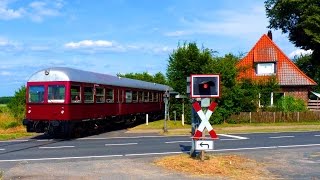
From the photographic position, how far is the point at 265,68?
4469 centimetres

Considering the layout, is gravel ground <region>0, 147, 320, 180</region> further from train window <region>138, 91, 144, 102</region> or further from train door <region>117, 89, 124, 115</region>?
train window <region>138, 91, 144, 102</region>

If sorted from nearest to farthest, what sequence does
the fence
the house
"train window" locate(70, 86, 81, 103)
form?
"train window" locate(70, 86, 81, 103), the fence, the house

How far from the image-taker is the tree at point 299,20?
147 feet

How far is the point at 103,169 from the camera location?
12.0m

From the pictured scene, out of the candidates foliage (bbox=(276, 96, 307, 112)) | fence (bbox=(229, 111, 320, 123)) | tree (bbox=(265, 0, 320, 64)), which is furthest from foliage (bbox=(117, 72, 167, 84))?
fence (bbox=(229, 111, 320, 123))

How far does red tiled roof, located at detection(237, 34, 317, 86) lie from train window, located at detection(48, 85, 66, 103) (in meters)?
24.0

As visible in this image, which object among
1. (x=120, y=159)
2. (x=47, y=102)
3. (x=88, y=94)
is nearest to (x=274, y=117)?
(x=88, y=94)

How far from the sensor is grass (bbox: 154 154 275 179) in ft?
36.5

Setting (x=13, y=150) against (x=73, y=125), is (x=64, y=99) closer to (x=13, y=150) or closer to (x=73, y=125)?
(x=73, y=125)

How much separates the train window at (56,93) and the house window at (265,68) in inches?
1005

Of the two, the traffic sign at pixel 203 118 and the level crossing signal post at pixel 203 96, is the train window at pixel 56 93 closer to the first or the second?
the level crossing signal post at pixel 203 96

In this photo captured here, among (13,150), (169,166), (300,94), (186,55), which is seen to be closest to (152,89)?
(186,55)

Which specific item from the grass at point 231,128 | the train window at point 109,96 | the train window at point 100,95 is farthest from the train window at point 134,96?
the train window at point 100,95

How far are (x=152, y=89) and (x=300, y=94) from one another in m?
14.5
